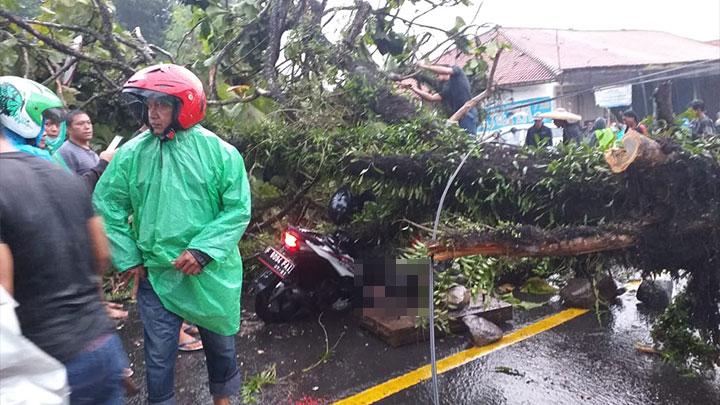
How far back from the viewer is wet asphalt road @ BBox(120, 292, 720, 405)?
3.25 metres

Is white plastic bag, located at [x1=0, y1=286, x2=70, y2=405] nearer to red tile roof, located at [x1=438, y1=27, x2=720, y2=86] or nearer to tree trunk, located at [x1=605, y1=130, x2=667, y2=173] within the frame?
tree trunk, located at [x1=605, y1=130, x2=667, y2=173]

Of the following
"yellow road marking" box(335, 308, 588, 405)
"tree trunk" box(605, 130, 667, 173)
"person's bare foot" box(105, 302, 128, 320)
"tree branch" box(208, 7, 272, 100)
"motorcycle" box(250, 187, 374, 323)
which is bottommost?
"yellow road marking" box(335, 308, 588, 405)

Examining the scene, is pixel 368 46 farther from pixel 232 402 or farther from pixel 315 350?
pixel 232 402

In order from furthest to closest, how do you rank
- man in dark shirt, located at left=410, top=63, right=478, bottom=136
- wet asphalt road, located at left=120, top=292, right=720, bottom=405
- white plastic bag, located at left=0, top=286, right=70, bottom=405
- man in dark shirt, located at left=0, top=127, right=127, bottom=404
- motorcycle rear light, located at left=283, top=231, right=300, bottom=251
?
man in dark shirt, located at left=410, top=63, right=478, bottom=136 → motorcycle rear light, located at left=283, top=231, right=300, bottom=251 → wet asphalt road, located at left=120, top=292, right=720, bottom=405 → man in dark shirt, located at left=0, top=127, right=127, bottom=404 → white plastic bag, located at left=0, top=286, right=70, bottom=405

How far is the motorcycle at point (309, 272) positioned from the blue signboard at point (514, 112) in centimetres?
175

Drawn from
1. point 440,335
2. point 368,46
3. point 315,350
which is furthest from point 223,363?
point 368,46

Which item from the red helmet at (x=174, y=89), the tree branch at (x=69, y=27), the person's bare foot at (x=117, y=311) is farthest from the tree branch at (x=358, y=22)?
the person's bare foot at (x=117, y=311)

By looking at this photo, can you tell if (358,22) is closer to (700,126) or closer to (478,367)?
(700,126)

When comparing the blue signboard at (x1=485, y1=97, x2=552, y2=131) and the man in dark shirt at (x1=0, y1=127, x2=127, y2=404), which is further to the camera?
the blue signboard at (x1=485, y1=97, x2=552, y2=131)

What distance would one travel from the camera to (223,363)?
2.75 metres

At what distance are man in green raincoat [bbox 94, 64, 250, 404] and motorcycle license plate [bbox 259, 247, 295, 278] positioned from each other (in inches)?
54.5

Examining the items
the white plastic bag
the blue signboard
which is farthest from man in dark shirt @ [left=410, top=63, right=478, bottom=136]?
the white plastic bag

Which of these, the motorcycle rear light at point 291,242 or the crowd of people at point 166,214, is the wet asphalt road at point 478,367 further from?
the crowd of people at point 166,214

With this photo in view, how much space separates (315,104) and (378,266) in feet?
5.63
